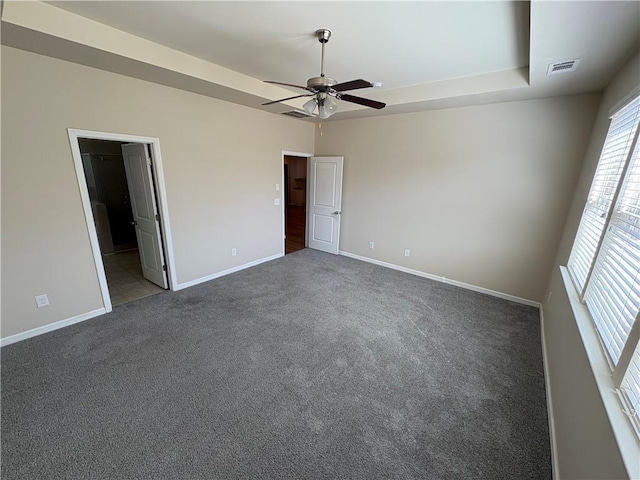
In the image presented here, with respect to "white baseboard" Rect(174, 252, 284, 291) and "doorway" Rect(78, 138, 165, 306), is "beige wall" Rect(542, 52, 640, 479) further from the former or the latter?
"doorway" Rect(78, 138, 165, 306)

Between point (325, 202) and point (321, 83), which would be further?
point (325, 202)

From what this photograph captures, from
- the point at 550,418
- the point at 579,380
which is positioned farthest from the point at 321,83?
the point at 550,418

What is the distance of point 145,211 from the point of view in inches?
147

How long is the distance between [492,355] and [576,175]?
7.81 ft

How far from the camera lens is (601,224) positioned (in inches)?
78.5

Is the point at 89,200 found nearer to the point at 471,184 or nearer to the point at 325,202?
the point at 325,202

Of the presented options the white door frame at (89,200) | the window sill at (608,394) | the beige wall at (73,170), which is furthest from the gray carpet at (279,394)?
the window sill at (608,394)

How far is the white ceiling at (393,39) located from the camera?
1843 millimetres

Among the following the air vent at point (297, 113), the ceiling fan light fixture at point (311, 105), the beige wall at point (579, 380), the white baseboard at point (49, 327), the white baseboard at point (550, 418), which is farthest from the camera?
the air vent at point (297, 113)

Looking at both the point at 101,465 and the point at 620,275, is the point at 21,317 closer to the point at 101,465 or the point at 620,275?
the point at 101,465

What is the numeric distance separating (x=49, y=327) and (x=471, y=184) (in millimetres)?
5470

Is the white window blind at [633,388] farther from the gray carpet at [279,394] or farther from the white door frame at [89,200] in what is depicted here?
the white door frame at [89,200]

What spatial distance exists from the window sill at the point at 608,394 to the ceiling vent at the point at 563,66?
1998 mm

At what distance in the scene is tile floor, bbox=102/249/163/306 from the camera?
143 inches
